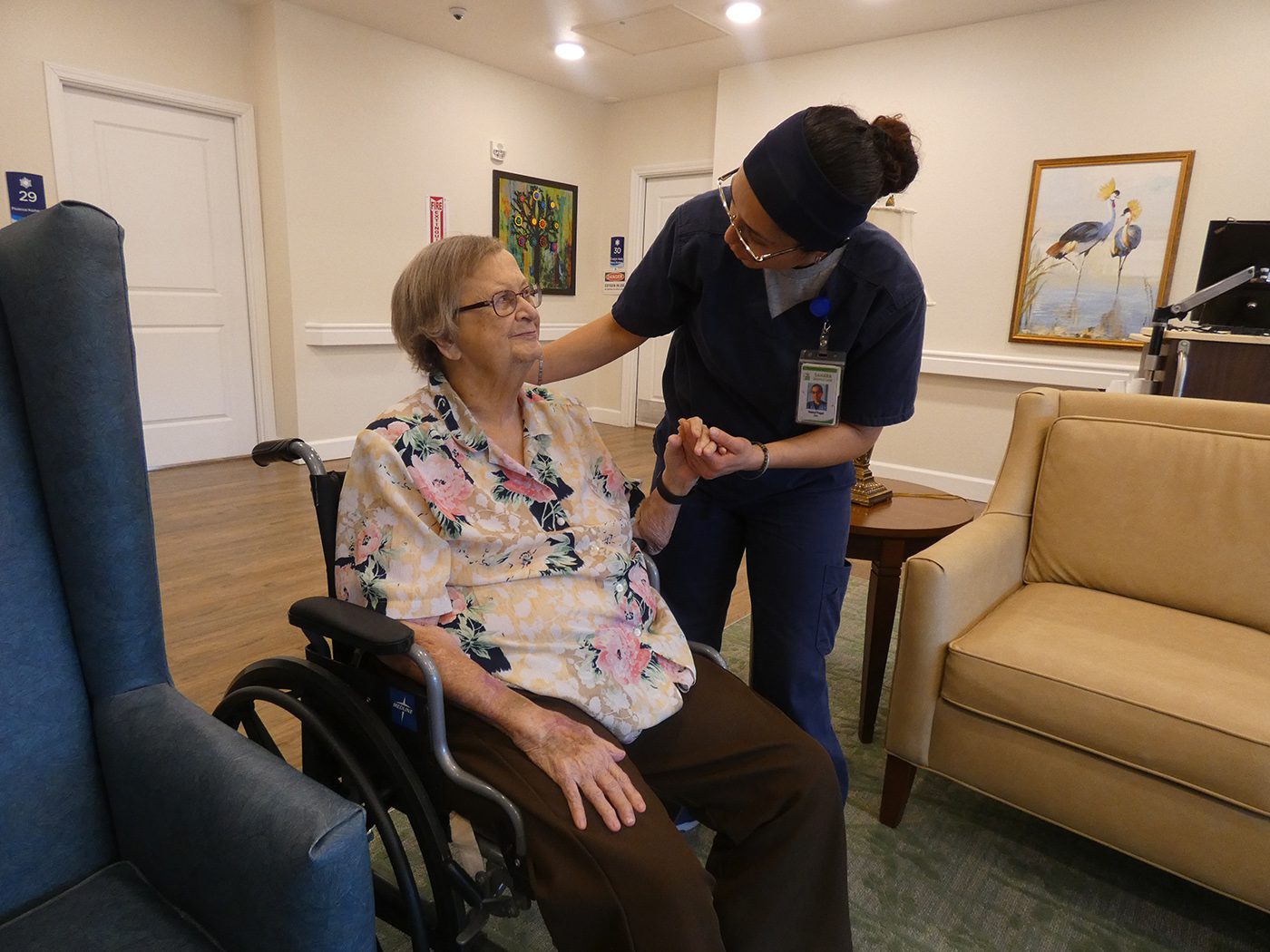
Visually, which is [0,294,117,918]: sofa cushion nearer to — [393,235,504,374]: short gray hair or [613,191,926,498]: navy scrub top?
[393,235,504,374]: short gray hair

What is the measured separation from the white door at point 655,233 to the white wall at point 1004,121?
0.79 meters

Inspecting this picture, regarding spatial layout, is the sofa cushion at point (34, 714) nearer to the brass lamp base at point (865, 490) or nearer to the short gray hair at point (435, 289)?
the short gray hair at point (435, 289)

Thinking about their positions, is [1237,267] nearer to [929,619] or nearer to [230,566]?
[929,619]

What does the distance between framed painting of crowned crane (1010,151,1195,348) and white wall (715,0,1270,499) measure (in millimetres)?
61

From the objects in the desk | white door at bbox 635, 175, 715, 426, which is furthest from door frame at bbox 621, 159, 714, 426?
the desk

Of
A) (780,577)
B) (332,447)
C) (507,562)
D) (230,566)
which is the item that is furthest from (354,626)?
(332,447)

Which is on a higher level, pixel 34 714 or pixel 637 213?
pixel 637 213

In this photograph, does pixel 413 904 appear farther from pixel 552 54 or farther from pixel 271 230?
pixel 552 54

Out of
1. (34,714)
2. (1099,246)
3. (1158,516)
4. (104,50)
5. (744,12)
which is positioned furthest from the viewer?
(744,12)

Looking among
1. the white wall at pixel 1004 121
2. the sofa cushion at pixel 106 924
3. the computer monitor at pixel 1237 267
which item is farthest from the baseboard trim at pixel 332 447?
the computer monitor at pixel 1237 267

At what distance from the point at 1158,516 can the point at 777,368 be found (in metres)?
1.01

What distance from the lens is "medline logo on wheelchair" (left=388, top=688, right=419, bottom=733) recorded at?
1016 mm

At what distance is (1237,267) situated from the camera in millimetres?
2967

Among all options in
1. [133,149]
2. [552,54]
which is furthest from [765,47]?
[133,149]
